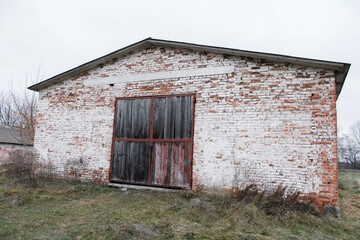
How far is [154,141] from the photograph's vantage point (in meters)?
7.19

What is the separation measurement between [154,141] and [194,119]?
143 cm

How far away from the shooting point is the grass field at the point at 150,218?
3830 millimetres

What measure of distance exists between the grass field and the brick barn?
0.88m

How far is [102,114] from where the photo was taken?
803cm

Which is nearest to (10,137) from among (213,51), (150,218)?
(213,51)

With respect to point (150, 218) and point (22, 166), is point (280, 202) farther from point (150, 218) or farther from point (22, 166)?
point (22, 166)

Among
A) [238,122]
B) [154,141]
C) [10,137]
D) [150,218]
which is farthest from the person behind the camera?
[10,137]

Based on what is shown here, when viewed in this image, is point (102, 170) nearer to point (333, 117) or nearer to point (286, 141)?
point (286, 141)

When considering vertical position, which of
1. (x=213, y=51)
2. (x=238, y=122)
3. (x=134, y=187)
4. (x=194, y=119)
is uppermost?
(x=213, y=51)

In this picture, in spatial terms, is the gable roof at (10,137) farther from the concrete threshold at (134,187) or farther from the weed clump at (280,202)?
the weed clump at (280,202)

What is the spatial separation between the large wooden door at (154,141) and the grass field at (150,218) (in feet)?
2.25

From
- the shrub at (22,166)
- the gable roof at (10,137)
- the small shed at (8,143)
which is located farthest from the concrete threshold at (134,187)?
the gable roof at (10,137)

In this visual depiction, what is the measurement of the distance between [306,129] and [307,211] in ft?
6.21

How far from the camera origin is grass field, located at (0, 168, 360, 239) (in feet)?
12.6
